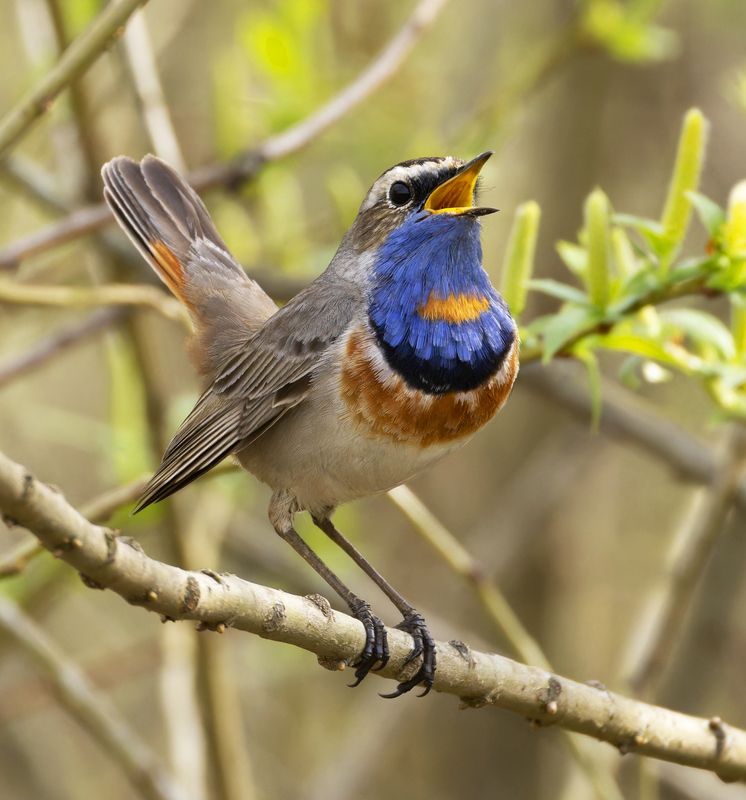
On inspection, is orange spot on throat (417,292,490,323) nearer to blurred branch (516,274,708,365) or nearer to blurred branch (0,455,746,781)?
blurred branch (516,274,708,365)

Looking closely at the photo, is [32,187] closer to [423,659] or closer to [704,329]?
[423,659]

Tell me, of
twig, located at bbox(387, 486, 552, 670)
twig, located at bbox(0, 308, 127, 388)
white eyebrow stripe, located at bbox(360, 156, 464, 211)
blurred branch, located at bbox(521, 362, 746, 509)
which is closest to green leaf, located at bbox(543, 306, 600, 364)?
white eyebrow stripe, located at bbox(360, 156, 464, 211)

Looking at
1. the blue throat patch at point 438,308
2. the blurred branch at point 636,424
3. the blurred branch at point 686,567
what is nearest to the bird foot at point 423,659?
the blue throat patch at point 438,308

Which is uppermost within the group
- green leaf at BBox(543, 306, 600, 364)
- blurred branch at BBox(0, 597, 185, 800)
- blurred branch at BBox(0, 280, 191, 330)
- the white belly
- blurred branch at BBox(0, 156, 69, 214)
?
blurred branch at BBox(0, 156, 69, 214)

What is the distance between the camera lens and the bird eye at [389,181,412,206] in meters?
4.36

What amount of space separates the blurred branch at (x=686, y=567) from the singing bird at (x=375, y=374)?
1551 millimetres

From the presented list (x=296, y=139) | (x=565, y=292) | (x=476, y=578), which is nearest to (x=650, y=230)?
(x=565, y=292)

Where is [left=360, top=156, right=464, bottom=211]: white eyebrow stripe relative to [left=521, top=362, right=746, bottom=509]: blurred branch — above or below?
above

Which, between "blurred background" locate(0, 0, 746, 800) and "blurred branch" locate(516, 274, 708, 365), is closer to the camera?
"blurred branch" locate(516, 274, 708, 365)

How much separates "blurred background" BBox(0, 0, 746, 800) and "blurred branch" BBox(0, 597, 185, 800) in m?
0.61

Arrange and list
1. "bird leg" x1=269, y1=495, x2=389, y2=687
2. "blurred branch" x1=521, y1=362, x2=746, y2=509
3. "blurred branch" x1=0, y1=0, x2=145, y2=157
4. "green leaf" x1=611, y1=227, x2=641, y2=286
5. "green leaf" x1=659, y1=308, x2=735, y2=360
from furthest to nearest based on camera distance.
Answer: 1. "blurred branch" x1=521, y1=362, x2=746, y2=509
2. "green leaf" x1=611, y1=227, x2=641, y2=286
3. "green leaf" x1=659, y1=308, x2=735, y2=360
4. "bird leg" x1=269, y1=495, x2=389, y2=687
5. "blurred branch" x1=0, y1=0, x2=145, y2=157

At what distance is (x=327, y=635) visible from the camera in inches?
124

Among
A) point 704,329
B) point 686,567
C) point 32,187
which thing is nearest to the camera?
point 704,329

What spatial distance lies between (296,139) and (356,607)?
2.21m
